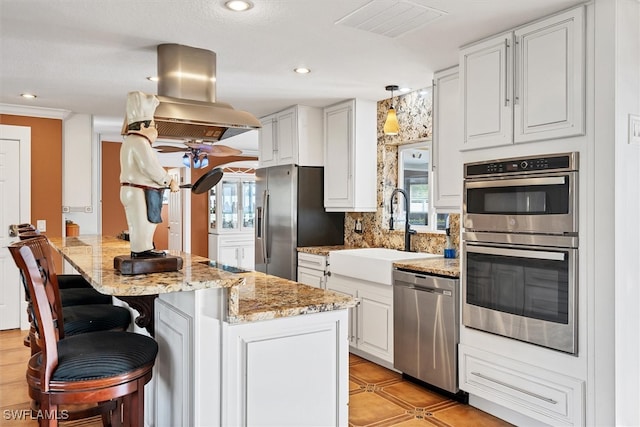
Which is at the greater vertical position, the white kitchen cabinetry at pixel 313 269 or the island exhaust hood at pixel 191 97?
the island exhaust hood at pixel 191 97

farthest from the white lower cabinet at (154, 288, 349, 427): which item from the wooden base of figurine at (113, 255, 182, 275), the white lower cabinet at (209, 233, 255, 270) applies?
the white lower cabinet at (209, 233, 255, 270)

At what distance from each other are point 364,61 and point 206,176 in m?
2.00

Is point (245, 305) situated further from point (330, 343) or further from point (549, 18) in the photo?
point (549, 18)

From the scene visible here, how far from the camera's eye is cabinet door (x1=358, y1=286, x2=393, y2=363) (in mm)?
3689

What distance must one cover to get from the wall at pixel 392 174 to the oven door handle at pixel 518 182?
3.70 feet

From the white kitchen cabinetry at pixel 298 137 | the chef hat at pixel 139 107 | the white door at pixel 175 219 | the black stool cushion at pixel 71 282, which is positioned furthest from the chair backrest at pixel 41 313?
the white door at pixel 175 219

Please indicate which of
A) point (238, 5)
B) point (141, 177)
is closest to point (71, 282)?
point (141, 177)

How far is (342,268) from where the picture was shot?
412cm

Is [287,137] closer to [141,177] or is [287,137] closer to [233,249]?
[141,177]

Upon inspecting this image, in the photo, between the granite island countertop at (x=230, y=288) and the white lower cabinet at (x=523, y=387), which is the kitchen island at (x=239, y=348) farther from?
the white lower cabinet at (x=523, y=387)

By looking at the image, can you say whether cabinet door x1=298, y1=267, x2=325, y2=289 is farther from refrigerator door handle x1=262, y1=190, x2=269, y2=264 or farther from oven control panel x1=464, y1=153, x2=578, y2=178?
oven control panel x1=464, y1=153, x2=578, y2=178

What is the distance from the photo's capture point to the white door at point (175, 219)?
931cm

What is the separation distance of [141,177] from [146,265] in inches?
13.0

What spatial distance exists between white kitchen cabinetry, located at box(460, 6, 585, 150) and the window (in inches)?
53.9
